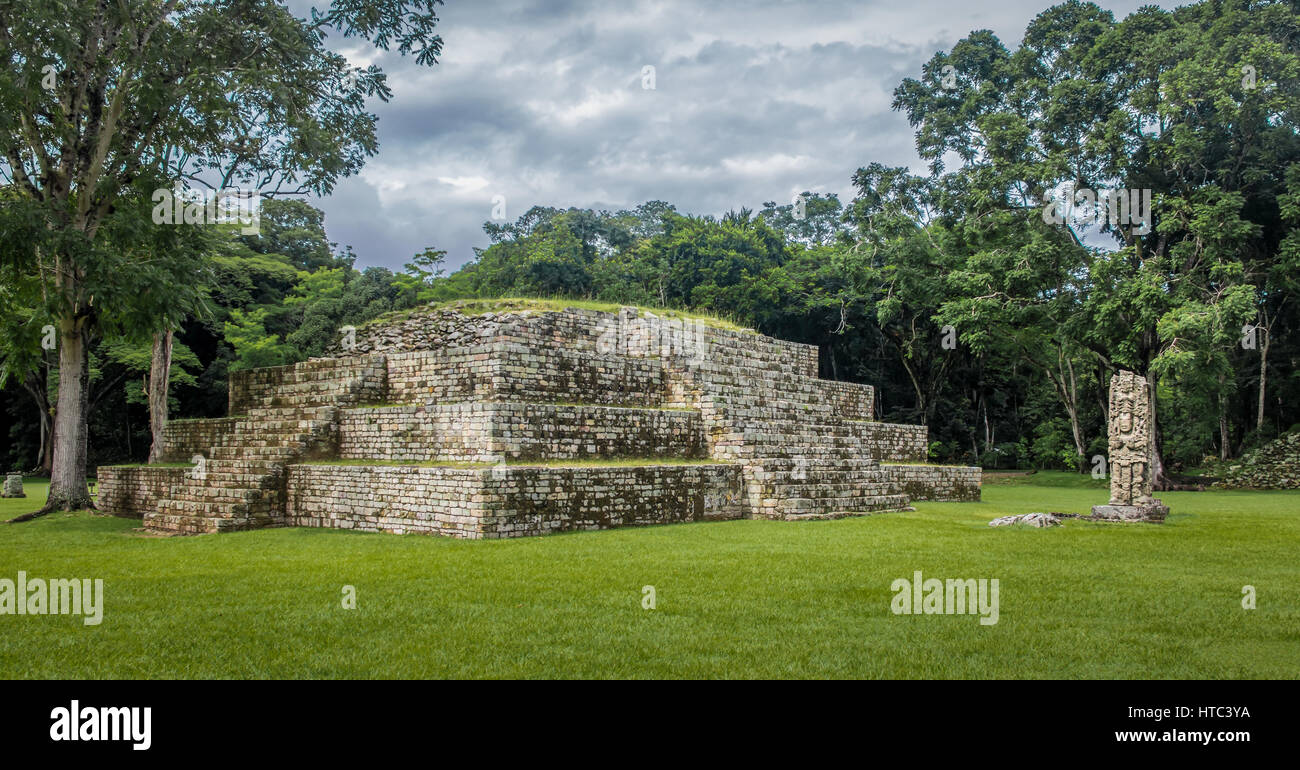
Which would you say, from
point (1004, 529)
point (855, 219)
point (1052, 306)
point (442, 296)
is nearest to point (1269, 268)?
point (1052, 306)

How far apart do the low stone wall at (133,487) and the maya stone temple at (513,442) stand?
4 cm

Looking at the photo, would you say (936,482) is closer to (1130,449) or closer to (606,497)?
(1130,449)

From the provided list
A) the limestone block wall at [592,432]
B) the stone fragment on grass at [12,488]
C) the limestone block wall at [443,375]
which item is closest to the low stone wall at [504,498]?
the limestone block wall at [592,432]

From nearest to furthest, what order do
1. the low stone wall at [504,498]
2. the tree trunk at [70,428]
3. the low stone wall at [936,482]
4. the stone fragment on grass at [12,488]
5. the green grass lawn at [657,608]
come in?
1. the green grass lawn at [657,608]
2. the low stone wall at [504,498]
3. the tree trunk at [70,428]
4. the low stone wall at [936,482]
5. the stone fragment on grass at [12,488]

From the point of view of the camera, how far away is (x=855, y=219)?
32.8 meters

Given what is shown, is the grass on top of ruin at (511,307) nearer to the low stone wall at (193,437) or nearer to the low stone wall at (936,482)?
the low stone wall at (193,437)

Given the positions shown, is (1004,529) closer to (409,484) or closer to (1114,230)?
(409,484)

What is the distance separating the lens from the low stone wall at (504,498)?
1094 cm

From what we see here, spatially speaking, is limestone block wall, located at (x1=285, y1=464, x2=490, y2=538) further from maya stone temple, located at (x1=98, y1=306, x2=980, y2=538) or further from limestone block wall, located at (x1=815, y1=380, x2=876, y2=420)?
limestone block wall, located at (x1=815, y1=380, x2=876, y2=420)

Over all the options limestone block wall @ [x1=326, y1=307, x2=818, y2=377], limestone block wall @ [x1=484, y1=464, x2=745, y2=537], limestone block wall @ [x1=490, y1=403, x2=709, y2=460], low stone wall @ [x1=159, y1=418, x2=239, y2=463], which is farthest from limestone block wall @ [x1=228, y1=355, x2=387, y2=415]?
limestone block wall @ [x1=484, y1=464, x2=745, y2=537]

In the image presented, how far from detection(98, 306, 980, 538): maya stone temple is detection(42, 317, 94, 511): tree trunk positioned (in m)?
0.90

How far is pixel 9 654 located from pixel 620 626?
385 centimetres

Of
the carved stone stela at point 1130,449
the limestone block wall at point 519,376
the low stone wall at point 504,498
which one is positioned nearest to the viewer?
the low stone wall at point 504,498

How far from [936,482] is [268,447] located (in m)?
14.2
